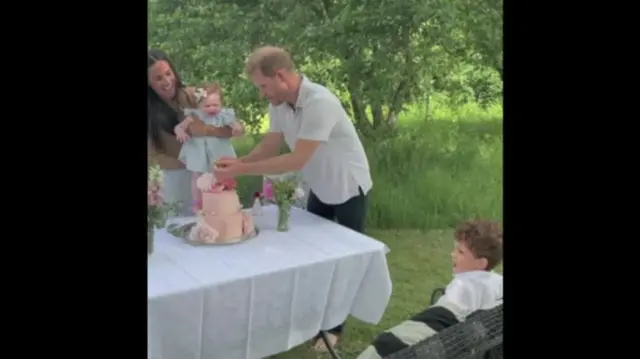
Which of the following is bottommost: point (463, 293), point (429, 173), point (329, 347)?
point (329, 347)

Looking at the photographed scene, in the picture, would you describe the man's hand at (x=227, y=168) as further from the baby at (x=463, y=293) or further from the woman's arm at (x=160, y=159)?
the baby at (x=463, y=293)

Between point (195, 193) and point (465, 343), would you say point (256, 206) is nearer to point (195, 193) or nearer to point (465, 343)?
point (195, 193)

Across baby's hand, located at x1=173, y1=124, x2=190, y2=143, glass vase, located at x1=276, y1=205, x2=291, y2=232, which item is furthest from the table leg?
baby's hand, located at x1=173, y1=124, x2=190, y2=143

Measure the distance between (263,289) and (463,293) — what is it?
14.3 inches

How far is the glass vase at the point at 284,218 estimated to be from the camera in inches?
55.9

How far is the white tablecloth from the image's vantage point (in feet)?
4.26

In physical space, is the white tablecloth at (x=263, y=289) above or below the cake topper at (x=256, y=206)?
below

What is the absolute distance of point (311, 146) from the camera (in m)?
1.42

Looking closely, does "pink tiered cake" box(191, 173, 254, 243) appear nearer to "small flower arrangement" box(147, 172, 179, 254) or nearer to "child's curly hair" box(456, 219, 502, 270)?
"small flower arrangement" box(147, 172, 179, 254)

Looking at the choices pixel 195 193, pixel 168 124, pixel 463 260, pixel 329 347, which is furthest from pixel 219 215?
pixel 463 260

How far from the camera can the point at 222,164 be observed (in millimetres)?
1371

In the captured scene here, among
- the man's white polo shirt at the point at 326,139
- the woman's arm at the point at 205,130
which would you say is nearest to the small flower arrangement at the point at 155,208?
the woman's arm at the point at 205,130

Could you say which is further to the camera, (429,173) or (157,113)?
(429,173)

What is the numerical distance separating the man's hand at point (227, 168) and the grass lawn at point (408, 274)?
0.87 ft
